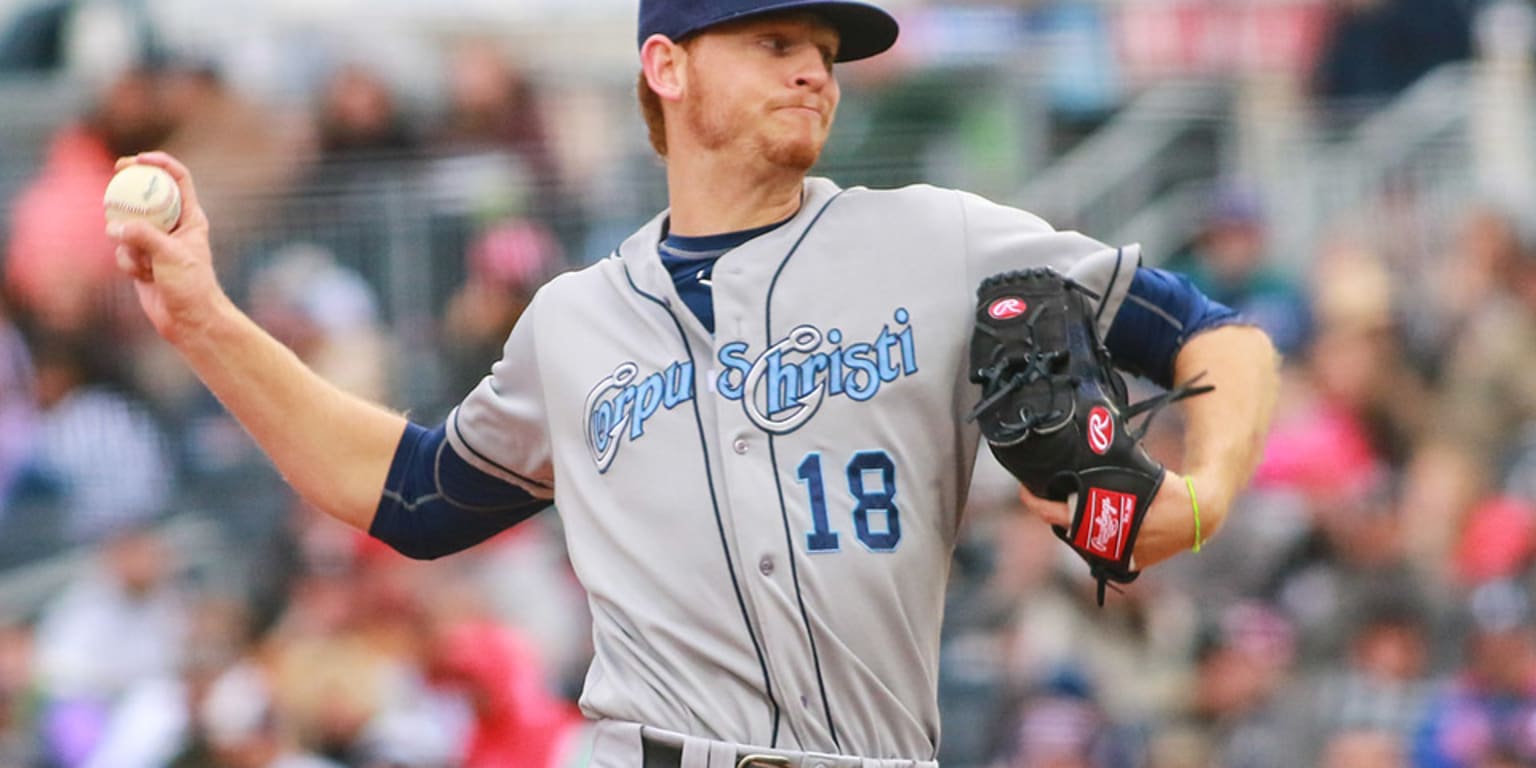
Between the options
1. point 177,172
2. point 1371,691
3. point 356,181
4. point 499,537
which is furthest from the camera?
point 356,181

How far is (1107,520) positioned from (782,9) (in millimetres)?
918

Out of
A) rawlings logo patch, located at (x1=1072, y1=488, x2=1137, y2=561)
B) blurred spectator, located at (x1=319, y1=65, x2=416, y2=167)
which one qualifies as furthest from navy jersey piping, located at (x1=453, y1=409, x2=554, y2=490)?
blurred spectator, located at (x1=319, y1=65, x2=416, y2=167)

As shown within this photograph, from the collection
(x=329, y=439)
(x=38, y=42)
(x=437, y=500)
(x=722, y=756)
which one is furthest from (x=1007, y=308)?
(x=38, y=42)

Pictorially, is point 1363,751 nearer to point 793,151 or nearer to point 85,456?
point 793,151

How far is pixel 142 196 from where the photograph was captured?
3.82 metres

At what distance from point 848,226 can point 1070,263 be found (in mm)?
342

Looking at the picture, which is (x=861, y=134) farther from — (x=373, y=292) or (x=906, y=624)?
(x=906, y=624)

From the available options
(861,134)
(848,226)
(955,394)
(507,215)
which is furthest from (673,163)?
(861,134)

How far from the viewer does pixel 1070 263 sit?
11.7ft

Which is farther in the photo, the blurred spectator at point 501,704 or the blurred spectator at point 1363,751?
the blurred spectator at point 501,704

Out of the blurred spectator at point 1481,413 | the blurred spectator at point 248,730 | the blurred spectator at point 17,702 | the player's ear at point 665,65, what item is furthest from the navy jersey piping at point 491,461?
the blurred spectator at point 1481,413

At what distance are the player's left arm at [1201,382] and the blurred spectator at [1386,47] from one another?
8607mm

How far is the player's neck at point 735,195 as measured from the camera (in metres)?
3.78

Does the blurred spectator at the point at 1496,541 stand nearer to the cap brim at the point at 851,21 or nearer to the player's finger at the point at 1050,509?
the cap brim at the point at 851,21
